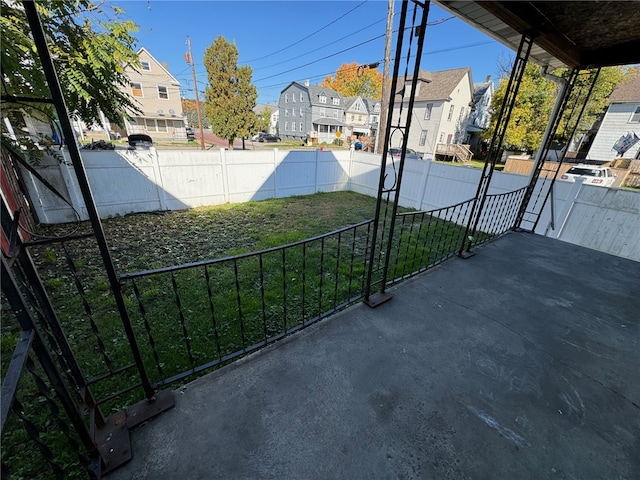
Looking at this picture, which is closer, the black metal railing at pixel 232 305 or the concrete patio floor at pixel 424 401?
the concrete patio floor at pixel 424 401

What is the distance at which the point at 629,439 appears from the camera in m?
1.67

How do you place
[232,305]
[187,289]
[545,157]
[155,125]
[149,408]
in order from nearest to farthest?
[149,408] < [232,305] < [187,289] < [545,157] < [155,125]

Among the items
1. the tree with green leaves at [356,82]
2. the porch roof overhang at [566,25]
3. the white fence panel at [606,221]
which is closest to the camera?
the porch roof overhang at [566,25]

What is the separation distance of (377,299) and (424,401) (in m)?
1.10

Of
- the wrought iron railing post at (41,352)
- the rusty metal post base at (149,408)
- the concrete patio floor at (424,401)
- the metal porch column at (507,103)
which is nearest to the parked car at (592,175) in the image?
the metal porch column at (507,103)

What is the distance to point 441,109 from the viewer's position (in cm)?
2145

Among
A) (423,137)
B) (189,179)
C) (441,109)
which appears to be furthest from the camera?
(423,137)

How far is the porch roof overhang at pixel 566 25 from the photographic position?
2.52m

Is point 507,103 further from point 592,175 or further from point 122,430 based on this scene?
point 592,175

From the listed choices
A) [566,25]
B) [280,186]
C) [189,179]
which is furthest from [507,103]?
[189,179]

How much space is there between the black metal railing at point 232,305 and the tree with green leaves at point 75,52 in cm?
265

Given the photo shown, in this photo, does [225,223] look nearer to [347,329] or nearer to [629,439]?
[347,329]

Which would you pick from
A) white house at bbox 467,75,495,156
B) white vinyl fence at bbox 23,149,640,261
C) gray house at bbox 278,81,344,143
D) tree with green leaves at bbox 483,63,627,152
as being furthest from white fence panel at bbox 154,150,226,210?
white house at bbox 467,75,495,156

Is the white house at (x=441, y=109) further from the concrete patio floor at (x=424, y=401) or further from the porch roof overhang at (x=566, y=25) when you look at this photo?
the concrete patio floor at (x=424, y=401)
